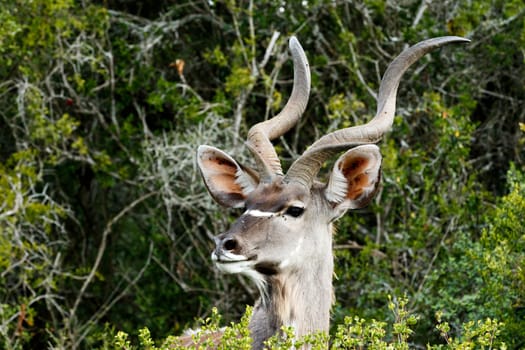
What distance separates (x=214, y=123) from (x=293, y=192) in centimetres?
340

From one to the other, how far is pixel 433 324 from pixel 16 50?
12.5ft

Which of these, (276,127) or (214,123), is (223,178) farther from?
(214,123)

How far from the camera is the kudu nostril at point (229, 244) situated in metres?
4.59

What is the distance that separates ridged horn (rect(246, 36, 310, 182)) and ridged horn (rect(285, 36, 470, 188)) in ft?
0.37

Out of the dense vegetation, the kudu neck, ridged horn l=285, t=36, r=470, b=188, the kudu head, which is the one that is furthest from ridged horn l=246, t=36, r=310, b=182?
Answer: the dense vegetation

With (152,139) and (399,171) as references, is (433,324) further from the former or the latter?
(152,139)

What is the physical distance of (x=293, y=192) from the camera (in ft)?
16.5

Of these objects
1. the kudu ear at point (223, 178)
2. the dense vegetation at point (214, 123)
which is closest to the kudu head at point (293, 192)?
the kudu ear at point (223, 178)

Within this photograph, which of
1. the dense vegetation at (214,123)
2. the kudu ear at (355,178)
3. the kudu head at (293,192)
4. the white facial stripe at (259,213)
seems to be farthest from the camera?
the dense vegetation at (214,123)

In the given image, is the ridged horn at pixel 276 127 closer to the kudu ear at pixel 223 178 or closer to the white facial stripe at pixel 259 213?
the kudu ear at pixel 223 178

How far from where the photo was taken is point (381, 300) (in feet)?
25.0

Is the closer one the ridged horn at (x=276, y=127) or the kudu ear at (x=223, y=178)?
the ridged horn at (x=276, y=127)

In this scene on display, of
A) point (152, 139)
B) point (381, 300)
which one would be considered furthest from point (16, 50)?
point (381, 300)

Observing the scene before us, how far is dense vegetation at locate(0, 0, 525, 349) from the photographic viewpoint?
796cm
